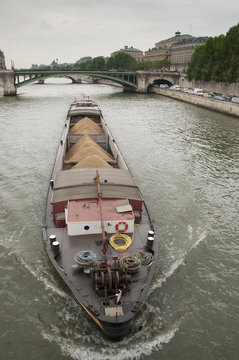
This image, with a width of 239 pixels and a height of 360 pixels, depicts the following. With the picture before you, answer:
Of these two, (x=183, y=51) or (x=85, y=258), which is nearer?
(x=85, y=258)

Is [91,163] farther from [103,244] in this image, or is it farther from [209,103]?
[209,103]

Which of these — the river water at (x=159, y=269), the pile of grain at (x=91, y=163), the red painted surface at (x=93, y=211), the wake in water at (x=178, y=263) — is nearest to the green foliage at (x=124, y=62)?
the river water at (x=159, y=269)

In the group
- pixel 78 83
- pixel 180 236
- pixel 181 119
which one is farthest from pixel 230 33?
pixel 78 83

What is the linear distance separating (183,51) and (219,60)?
88209mm

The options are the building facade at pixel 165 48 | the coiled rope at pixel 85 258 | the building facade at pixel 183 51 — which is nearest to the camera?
the coiled rope at pixel 85 258

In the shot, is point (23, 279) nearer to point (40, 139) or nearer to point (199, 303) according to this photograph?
point (199, 303)

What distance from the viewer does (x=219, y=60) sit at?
58.2 m

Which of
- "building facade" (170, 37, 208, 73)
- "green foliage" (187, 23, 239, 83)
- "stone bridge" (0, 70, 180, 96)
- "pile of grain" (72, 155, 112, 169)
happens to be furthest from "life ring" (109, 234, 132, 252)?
"building facade" (170, 37, 208, 73)

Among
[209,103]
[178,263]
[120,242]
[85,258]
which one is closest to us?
[85,258]

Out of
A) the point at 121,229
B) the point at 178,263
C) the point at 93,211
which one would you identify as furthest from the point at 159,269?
the point at 93,211

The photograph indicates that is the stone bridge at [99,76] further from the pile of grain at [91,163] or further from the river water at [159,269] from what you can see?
the pile of grain at [91,163]

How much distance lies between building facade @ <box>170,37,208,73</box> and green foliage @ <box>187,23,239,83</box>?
60037mm

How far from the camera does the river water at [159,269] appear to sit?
823 centimetres

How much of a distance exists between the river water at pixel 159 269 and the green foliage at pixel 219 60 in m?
34.1
